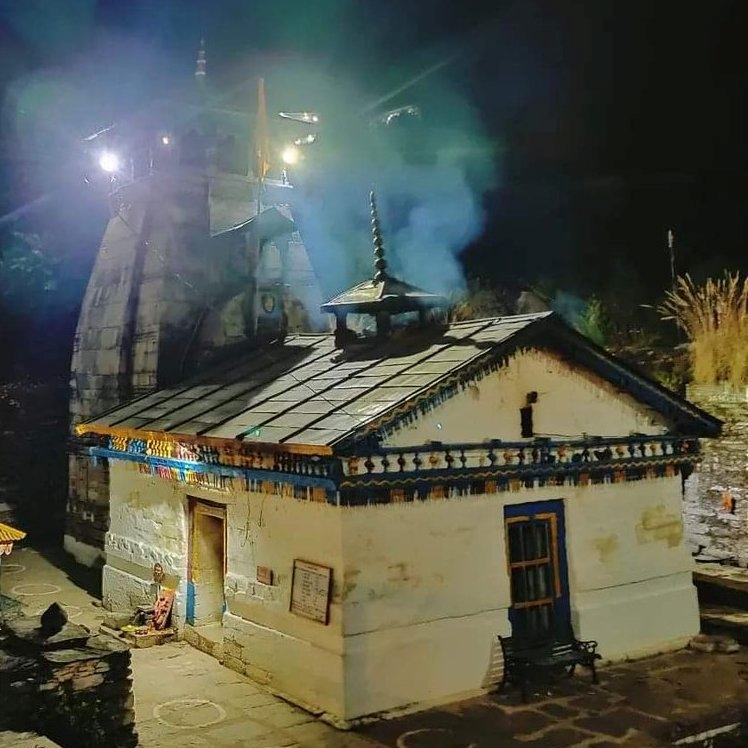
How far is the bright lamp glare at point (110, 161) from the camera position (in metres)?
17.5

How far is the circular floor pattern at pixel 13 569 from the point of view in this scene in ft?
52.8

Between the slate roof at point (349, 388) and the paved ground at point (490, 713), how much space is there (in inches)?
121

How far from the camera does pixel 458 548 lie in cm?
943

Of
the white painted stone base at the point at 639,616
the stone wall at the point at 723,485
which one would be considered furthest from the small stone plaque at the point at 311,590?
the stone wall at the point at 723,485

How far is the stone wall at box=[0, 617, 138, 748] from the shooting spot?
727cm

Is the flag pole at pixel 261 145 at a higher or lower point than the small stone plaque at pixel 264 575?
higher

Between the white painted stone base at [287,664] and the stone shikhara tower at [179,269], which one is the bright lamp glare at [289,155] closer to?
the stone shikhara tower at [179,269]

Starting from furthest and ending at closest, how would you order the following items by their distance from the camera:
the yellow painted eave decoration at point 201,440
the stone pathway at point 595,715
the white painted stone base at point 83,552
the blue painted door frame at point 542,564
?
the white painted stone base at point 83,552, the blue painted door frame at point 542,564, the yellow painted eave decoration at point 201,440, the stone pathway at point 595,715

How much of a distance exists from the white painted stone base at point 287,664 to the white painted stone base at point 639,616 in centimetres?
354

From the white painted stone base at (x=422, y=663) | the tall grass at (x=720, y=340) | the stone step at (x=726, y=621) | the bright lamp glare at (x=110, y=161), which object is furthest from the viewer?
the bright lamp glare at (x=110, y=161)

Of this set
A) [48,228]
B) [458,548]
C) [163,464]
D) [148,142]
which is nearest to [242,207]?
[148,142]

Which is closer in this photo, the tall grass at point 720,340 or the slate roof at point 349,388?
the slate roof at point 349,388

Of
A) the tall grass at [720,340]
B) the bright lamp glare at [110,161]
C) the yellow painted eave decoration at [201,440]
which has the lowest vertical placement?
the yellow painted eave decoration at [201,440]

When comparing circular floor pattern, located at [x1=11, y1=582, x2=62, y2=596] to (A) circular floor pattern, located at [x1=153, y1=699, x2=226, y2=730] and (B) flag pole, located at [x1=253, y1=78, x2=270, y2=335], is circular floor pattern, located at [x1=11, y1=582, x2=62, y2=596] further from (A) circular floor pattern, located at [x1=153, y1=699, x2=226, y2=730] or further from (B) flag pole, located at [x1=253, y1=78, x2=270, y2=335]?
(B) flag pole, located at [x1=253, y1=78, x2=270, y2=335]
